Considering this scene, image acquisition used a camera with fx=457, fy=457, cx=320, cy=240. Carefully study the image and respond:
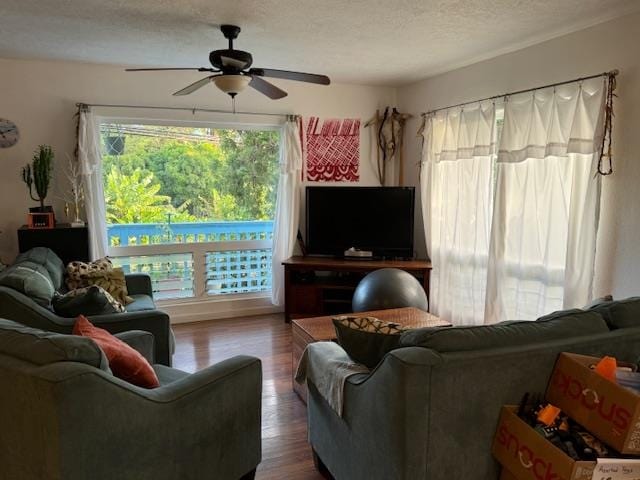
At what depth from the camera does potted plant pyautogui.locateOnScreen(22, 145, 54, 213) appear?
3.71 m

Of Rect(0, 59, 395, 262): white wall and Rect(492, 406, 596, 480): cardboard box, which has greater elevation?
Rect(0, 59, 395, 262): white wall

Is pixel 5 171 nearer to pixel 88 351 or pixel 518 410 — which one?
pixel 88 351

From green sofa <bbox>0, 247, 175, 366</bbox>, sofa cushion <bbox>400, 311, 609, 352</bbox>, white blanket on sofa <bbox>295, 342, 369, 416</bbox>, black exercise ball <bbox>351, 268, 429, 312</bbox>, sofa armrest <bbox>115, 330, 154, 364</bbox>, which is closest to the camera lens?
sofa cushion <bbox>400, 311, 609, 352</bbox>

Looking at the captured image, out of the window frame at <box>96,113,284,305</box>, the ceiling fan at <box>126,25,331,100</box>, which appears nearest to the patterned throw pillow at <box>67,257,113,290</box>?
the window frame at <box>96,113,284,305</box>

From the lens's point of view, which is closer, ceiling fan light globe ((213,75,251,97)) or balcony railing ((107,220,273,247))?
ceiling fan light globe ((213,75,251,97))

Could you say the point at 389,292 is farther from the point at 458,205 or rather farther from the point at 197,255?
the point at 197,255

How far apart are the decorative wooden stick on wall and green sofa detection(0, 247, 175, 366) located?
318 cm

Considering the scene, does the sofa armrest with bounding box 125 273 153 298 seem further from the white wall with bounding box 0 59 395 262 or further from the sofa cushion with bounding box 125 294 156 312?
the white wall with bounding box 0 59 395 262

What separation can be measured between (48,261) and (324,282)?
2.48 m

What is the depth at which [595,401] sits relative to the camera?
1.52m

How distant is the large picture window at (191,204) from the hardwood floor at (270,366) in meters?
0.56

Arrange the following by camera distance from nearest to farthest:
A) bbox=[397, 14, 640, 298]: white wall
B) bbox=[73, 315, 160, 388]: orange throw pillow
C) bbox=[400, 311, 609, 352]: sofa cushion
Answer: bbox=[400, 311, 609, 352]: sofa cushion → bbox=[73, 315, 160, 388]: orange throw pillow → bbox=[397, 14, 640, 298]: white wall

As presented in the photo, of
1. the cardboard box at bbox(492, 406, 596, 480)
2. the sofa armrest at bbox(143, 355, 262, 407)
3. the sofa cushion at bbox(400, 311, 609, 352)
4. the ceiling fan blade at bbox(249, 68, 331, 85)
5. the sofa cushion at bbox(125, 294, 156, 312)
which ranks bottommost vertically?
the cardboard box at bbox(492, 406, 596, 480)

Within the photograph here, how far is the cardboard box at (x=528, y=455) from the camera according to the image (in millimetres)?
1398
